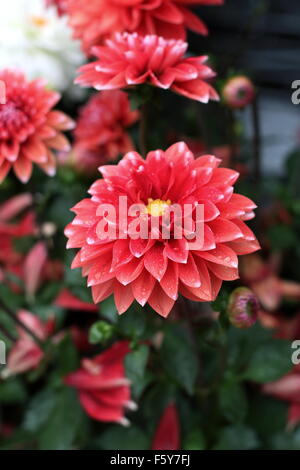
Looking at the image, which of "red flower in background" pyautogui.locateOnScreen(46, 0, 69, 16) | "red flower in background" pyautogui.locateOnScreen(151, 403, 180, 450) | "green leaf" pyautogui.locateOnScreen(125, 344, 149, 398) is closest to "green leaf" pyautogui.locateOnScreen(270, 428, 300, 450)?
"red flower in background" pyautogui.locateOnScreen(151, 403, 180, 450)

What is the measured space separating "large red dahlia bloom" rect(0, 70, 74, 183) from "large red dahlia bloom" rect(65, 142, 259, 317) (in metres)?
0.14

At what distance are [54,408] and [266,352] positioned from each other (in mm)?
306

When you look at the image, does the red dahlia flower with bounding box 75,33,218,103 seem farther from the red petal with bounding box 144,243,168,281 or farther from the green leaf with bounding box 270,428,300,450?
the green leaf with bounding box 270,428,300,450

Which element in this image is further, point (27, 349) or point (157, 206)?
A: point (27, 349)

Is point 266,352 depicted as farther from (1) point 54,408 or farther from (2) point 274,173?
(2) point 274,173

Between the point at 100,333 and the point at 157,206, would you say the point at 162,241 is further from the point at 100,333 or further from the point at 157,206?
the point at 100,333

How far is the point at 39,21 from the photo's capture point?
1074 millimetres

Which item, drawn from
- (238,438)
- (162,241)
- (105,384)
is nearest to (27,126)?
(162,241)

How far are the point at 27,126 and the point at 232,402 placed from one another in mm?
432

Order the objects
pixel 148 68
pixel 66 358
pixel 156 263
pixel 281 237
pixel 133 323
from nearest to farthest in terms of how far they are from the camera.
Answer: pixel 156 263 → pixel 148 68 → pixel 133 323 → pixel 66 358 → pixel 281 237

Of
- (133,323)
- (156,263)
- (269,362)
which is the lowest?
(269,362)

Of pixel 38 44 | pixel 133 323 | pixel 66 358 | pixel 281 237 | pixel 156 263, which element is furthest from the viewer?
pixel 38 44

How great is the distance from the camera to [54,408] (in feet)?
2.61

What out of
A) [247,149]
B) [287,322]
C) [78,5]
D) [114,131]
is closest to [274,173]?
[247,149]
